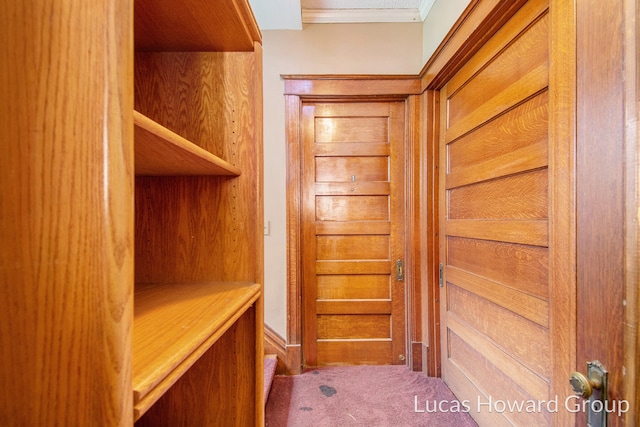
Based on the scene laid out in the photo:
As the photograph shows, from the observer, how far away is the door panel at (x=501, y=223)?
1.04 m

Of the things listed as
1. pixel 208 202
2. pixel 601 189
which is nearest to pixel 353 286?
pixel 208 202

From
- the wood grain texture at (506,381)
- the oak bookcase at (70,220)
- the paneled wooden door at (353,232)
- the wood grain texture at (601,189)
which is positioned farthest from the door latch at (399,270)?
the oak bookcase at (70,220)

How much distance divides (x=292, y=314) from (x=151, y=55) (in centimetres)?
165

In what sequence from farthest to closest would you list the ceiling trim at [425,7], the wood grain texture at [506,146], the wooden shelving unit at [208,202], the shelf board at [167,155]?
the ceiling trim at [425,7] → the wood grain texture at [506,146] → the wooden shelving unit at [208,202] → the shelf board at [167,155]

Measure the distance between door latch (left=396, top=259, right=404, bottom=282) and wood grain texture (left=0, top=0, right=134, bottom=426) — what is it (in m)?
1.85

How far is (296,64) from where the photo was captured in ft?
6.42

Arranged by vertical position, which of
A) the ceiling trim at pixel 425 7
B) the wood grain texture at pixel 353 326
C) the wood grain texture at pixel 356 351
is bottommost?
the wood grain texture at pixel 356 351

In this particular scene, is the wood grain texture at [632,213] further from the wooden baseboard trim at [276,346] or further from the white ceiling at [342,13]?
the wooden baseboard trim at [276,346]

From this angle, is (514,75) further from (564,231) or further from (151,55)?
(151,55)

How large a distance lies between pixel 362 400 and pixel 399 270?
856 millimetres

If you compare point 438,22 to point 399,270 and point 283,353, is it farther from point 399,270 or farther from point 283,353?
point 283,353

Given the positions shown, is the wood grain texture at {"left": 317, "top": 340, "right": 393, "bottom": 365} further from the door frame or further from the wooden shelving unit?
the wooden shelving unit

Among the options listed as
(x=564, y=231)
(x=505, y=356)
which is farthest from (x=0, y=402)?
(x=505, y=356)

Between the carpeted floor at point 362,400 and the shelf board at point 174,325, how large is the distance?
112 centimetres
